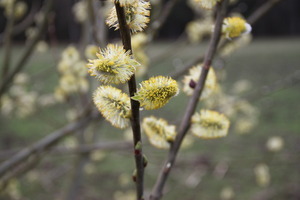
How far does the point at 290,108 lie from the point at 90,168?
4.79 m

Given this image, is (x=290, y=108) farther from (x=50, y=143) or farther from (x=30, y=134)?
(x=50, y=143)

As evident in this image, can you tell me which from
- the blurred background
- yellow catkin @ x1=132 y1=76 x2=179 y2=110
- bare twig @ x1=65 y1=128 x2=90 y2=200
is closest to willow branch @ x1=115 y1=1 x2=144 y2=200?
yellow catkin @ x1=132 y1=76 x2=179 y2=110

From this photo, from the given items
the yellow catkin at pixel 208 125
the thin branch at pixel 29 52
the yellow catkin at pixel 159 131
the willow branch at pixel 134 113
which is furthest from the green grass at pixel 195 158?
the willow branch at pixel 134 113

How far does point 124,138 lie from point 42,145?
3801 mm

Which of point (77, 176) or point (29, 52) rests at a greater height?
point (29, 52)

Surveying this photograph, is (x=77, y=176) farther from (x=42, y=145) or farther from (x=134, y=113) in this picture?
(x=134, y=113)

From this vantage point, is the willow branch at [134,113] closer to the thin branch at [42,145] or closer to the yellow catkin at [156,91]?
the yellow catkin at [156,91]

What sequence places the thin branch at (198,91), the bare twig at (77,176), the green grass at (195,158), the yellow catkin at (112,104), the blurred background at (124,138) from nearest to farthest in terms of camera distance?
the yellow catkin at (112,104) < the thin branch at (198,91) < the blurred background at (124,138) < the bare twig at (77,176) < the green grass at (195,158)

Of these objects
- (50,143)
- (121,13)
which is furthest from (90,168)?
(121,13)

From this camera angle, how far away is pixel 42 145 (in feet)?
5.33

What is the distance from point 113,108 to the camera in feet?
2.25

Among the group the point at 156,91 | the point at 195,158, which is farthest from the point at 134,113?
the point at 195,158

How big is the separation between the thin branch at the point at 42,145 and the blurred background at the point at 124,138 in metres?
0.01

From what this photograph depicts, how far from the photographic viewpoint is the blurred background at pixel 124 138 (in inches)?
73.6
